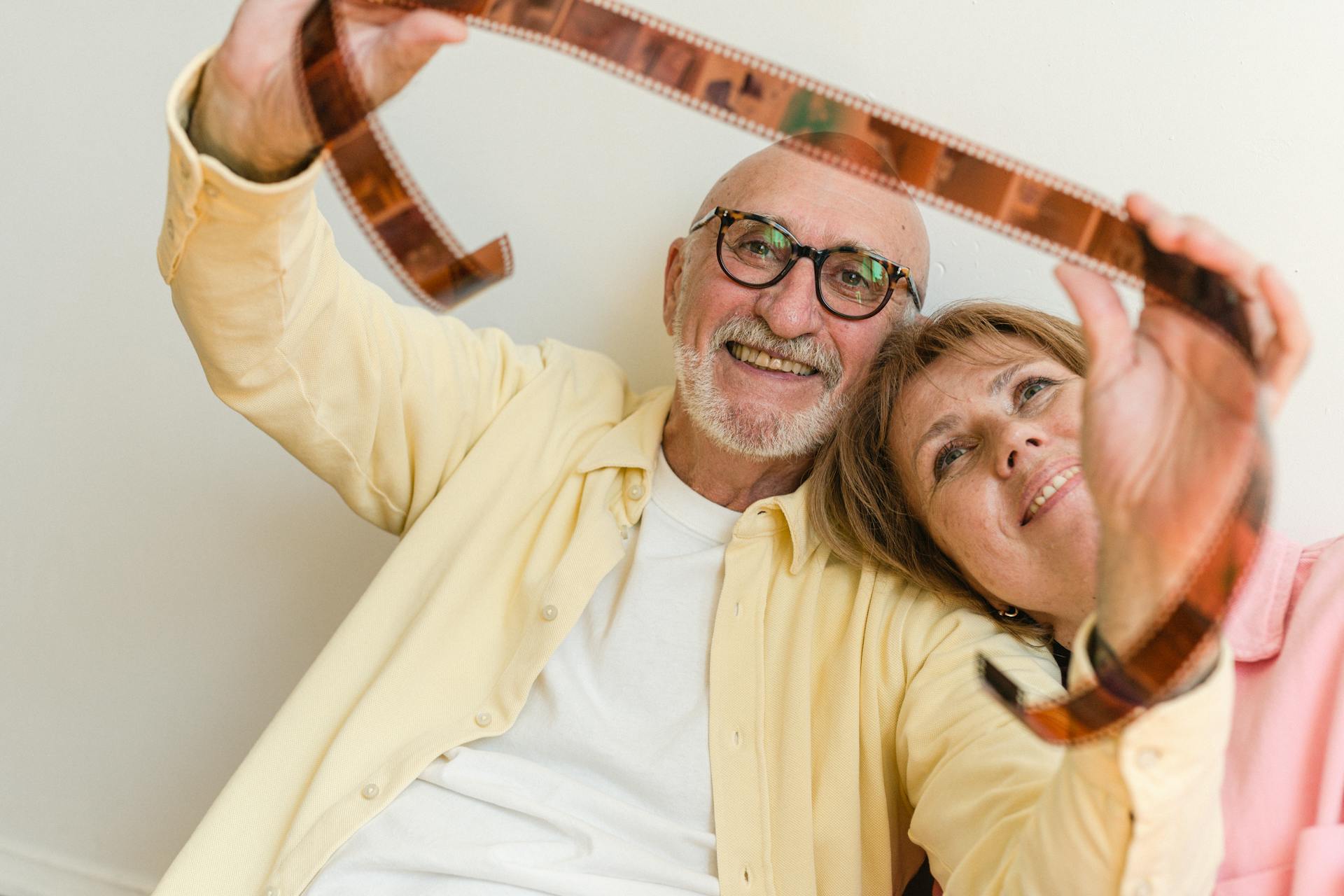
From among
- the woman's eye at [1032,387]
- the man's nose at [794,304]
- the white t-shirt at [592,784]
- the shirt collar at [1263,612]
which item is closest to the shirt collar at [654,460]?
the white t-shirt at [592,784]

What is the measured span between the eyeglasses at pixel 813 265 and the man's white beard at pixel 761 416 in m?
0.09

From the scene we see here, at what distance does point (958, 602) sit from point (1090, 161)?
0.82 m

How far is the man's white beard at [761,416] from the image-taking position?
5.70 feet

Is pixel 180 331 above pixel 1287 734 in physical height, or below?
below

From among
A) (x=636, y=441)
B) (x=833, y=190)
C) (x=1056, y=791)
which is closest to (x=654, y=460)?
(x=636, y=441)

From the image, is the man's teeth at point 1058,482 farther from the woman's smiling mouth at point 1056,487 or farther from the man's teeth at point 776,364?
the man's teeth at point 776,364

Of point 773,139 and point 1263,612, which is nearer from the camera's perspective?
point 773,139

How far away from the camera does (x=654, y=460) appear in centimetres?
183

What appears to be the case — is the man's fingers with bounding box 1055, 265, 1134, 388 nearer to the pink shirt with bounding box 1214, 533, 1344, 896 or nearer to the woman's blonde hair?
the pink shirt with bounding box 1214, 533, 1344, 896

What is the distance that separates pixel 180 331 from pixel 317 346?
2.84 feet

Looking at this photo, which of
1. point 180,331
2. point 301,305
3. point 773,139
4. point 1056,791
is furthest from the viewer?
point 180,331

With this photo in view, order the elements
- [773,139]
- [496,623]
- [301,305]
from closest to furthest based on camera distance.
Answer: [773,139] < [301,305] < [496,623]

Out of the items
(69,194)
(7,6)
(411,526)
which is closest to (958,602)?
A: (411,526)

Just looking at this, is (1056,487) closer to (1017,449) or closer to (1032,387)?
(1017,449)
